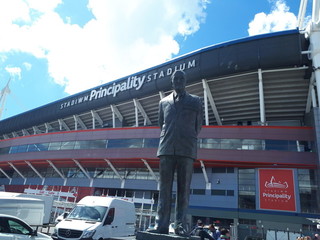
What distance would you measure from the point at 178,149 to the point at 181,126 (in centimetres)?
45

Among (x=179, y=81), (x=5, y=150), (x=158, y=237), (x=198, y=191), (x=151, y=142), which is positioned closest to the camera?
(x=158, y=237)

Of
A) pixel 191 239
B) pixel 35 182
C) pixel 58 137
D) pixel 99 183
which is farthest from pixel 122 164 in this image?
pixel 191 239

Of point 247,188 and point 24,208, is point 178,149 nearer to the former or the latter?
point 24,208

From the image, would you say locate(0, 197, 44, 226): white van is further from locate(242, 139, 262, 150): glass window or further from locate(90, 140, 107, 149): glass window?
locate(242, 139, 262, 150): glass window

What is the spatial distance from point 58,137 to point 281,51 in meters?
31.9

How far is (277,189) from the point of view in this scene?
1020 inches

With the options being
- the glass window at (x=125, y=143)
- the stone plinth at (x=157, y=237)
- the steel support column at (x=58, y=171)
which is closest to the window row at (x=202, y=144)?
the glass window at (x=125, y=143)

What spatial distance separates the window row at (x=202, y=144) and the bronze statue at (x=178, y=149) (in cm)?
2308

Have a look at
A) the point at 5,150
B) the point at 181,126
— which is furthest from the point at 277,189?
the point at 5,150

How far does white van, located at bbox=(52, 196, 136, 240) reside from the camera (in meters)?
9.85

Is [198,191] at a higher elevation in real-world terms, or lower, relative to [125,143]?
lower

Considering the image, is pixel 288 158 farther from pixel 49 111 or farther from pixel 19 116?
pixel 19 116

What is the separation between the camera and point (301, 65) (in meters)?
25.2

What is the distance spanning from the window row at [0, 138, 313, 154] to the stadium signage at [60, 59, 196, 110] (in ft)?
26.0
